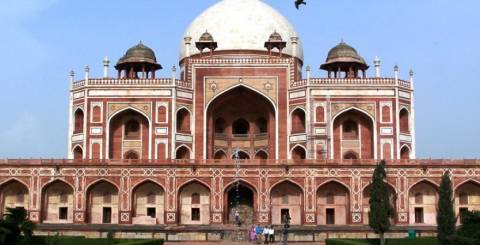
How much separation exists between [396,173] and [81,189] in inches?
441

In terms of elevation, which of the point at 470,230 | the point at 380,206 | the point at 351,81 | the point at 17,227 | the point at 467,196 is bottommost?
the point at 470,230

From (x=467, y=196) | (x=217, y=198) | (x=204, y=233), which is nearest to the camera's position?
(x=204, y=233)

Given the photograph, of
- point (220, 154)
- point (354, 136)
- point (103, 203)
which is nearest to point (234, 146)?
point (220, 154)

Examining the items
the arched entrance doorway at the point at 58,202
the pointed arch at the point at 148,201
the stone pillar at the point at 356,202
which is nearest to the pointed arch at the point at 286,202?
the stone pillar at the point at 356,202

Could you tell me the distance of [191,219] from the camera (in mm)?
27734

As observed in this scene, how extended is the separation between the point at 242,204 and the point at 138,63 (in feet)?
29.3

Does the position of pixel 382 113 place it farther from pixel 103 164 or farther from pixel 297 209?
pixel 103 164

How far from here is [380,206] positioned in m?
20.0

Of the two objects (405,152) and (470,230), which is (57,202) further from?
(470,230)

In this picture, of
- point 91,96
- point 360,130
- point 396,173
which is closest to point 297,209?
point 396,173

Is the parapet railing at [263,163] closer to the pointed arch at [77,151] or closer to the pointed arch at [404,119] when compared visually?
the pointed arch at [77,151]

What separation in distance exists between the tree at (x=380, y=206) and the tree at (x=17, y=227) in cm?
1017

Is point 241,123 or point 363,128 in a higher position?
point 241,123

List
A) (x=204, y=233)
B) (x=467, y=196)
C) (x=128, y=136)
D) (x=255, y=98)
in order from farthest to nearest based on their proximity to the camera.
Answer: (x=255, y=98) → (x=128, y=136) → (x=467, y=196) → (x=204, y=233)
